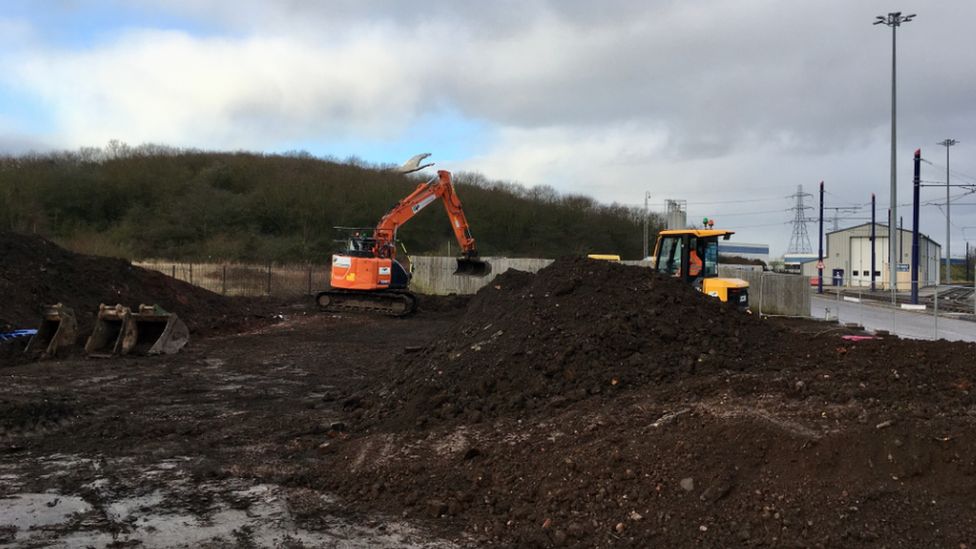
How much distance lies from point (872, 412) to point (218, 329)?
16010 mm

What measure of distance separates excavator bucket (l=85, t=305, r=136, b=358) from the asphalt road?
1810 cm

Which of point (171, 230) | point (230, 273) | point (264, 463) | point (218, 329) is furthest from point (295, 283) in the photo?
point (264, 463)

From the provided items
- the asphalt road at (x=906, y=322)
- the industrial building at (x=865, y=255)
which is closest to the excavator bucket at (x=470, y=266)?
the asphalt road at (x=906, y=322)

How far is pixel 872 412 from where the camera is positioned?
4.80m

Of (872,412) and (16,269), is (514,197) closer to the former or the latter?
(16,269)

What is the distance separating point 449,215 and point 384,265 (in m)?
2.74

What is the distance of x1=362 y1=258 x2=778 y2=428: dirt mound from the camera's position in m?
6.77

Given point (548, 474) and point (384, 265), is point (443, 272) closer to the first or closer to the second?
point (384, 265)

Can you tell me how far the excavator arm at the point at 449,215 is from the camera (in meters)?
20.8

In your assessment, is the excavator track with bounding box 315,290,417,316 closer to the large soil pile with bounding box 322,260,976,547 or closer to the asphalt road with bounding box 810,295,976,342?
the large soil pile with bounding box 322,260,976,547

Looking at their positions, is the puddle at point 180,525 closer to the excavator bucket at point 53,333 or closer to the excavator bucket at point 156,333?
the excavator bucket at point 156,333

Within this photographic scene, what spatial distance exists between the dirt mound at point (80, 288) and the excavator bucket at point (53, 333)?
51 centimetres

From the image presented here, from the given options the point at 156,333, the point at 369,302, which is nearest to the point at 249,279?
the point at 369,302

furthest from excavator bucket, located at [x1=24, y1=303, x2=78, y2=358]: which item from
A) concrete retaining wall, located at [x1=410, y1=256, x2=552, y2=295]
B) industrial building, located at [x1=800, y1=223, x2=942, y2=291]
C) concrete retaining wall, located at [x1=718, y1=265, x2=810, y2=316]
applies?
industrial building, located at [x1=800, y1=223, x2=942, y2=291]
